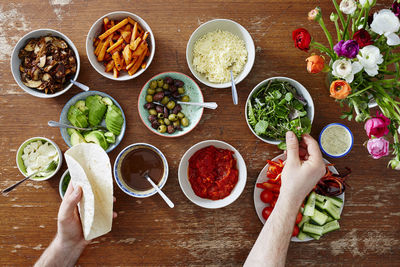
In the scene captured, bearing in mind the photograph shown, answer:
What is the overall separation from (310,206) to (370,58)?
38.9 inches

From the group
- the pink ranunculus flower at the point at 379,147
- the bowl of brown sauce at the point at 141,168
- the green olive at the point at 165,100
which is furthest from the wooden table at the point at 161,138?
the pink ranunculus flower at the point at 379,147

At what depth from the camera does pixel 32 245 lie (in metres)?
1.95

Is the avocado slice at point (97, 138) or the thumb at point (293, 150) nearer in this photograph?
the thumb at point (293, 150)

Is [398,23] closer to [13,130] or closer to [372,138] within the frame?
[372,138]

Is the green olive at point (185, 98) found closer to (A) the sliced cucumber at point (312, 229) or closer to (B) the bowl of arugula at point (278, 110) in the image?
(B) the bowl of arugula at point (278, 110)

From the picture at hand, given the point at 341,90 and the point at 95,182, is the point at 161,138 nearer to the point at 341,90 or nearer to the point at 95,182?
the point at 95,182

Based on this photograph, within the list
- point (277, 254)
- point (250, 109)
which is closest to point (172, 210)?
point (277, 254)

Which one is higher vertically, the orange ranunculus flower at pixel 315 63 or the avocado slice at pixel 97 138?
the orange ranunculus flower at pixel 315 63

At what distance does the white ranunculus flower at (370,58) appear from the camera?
1193mm

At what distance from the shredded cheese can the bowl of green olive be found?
4.8 inches

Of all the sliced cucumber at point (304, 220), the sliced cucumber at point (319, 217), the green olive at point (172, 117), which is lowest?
the sliced cucumber at point (304, 220)

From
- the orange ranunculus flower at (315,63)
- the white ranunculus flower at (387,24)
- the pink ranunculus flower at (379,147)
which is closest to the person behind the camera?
the white ranunculus flower at (387,24)

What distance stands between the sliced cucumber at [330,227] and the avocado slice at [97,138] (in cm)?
145

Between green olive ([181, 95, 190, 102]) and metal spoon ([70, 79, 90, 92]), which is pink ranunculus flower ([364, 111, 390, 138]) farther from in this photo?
metal spoon ([70, 79, 90, 92])
